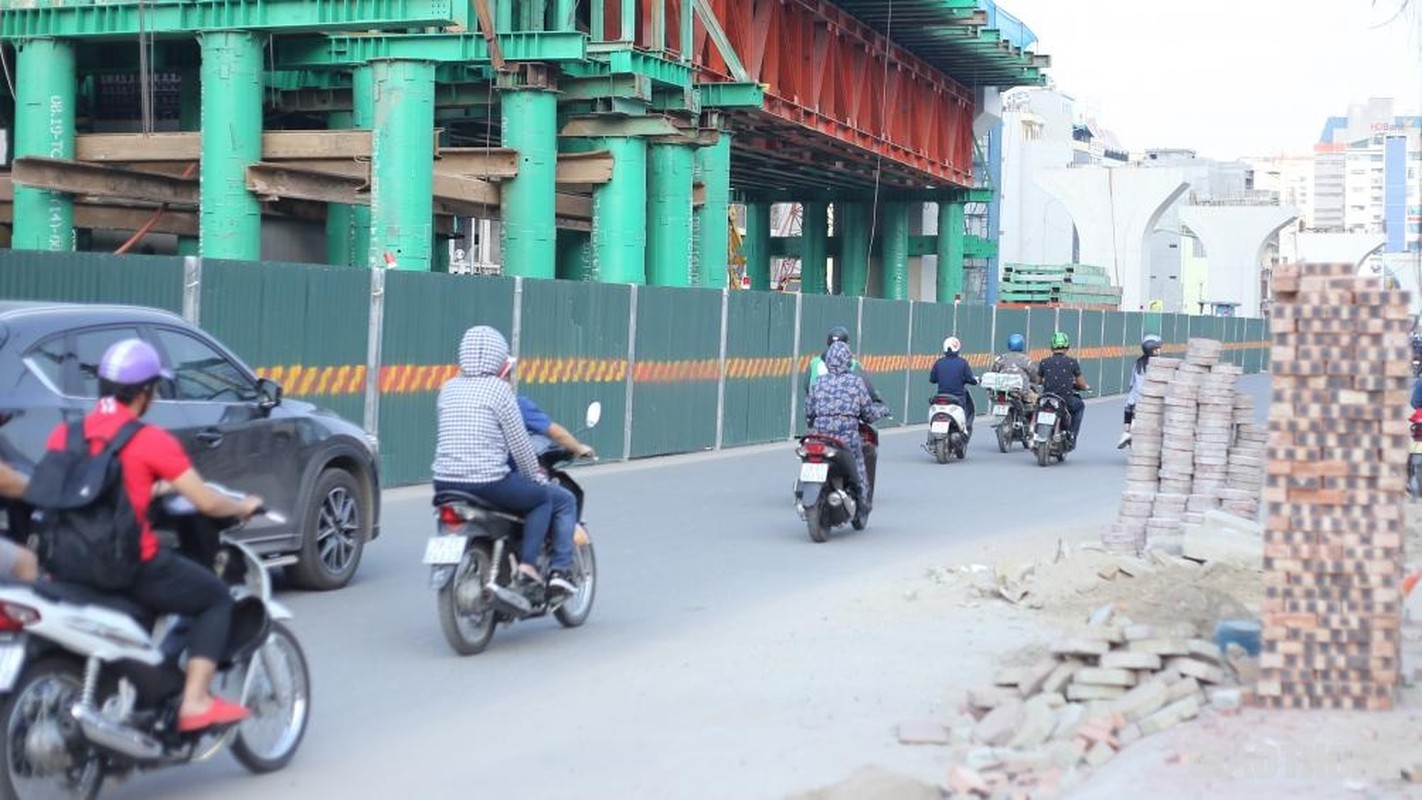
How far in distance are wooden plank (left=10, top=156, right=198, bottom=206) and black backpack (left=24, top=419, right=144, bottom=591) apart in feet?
66.4

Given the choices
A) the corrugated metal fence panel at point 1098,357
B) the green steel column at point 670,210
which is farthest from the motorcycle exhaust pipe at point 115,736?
the corrugated metal fence panel at point 1098,357

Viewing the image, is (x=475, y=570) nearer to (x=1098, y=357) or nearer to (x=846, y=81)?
(x=846, y=81)

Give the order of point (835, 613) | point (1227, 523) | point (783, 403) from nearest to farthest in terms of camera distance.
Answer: point (835, 613) < point (1227, 523) < point (783, 403)

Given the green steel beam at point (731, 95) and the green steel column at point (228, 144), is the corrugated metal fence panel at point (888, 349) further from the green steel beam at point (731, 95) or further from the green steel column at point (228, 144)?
the green steel column at point (228, 144)

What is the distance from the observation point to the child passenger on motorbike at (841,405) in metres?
15.1

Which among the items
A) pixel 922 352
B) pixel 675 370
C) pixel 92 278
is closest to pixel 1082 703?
pixel 92 278

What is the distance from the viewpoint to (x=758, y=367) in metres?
27.1

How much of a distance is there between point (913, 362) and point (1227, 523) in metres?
21.3

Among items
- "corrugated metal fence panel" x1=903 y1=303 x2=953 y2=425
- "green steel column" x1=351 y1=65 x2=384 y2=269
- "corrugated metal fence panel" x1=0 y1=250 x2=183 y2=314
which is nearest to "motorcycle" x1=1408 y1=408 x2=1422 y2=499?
"corrugated metal fence panel" x1=0 y1=250 x2=183 y2=314

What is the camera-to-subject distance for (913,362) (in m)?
34.2

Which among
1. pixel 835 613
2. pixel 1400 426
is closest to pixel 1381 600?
pixel 1400 426

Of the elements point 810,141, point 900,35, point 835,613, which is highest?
point 900,35

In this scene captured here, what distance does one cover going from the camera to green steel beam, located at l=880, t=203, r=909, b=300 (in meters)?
60.0

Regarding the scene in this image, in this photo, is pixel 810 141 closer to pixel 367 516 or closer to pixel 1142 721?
pixel 367 516
